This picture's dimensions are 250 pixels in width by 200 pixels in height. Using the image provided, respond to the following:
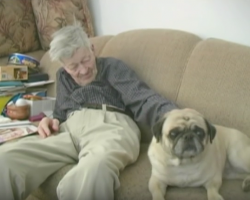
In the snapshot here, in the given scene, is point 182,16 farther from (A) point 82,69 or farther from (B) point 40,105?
(B) point 40,105

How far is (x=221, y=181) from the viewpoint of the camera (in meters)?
1.33

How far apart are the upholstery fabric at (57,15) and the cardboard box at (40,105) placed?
0.53m

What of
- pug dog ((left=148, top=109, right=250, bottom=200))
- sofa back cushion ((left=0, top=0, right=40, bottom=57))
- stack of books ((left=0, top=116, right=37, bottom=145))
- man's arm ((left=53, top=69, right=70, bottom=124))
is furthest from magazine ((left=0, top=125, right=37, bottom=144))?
sofa back cushion ((left=0, top=0, right=40, bottom=57))

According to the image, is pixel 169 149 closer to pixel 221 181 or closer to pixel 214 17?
pixel 221 181

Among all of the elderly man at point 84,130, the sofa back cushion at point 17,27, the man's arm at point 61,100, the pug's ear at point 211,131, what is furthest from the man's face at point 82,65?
the sofa back cushion at point 17,27

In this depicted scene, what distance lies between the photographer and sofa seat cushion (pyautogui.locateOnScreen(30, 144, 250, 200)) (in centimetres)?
128

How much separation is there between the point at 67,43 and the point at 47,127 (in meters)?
0.40

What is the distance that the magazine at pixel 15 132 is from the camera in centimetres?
169

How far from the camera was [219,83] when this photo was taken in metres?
1.61

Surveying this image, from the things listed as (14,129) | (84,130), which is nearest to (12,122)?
(14,129)

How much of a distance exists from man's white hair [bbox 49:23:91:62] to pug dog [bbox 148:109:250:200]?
0.58 metres

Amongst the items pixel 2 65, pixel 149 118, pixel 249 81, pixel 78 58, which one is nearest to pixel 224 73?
pixel 249 81

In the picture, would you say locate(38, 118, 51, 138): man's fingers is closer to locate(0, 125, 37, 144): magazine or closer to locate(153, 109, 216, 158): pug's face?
locate(0, 125, 37, 144): magazine

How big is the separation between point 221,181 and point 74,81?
0.87 metres
